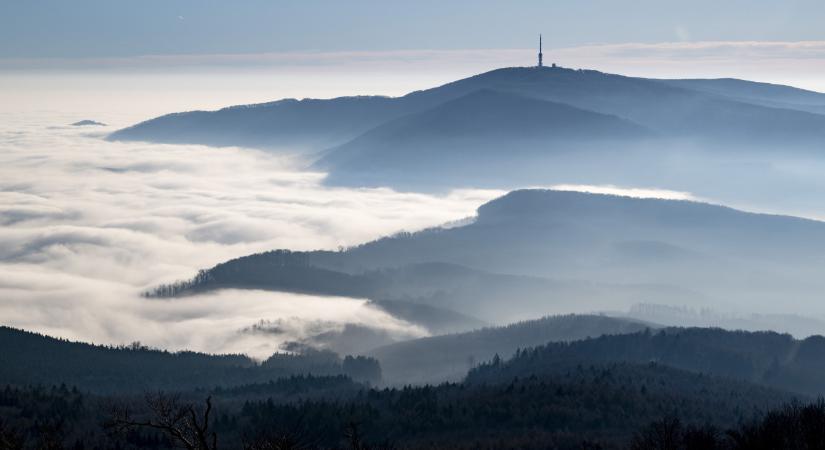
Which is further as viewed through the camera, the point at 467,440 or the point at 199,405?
the point at 199,405

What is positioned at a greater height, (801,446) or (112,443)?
(801,446)

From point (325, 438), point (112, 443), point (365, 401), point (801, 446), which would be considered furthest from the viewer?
point (365, 401)

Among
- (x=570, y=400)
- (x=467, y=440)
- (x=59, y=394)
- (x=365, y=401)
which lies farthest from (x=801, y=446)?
(x=59, y=394)

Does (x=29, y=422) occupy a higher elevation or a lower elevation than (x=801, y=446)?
lower

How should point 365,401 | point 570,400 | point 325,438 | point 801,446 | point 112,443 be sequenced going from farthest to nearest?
point 365,401 → point 570,400 → point 325,438 → point 112,443 → point 801,446

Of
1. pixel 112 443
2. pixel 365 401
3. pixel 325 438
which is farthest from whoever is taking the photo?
pixel 365 401

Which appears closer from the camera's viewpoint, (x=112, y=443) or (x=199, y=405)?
(x=112, y=443)

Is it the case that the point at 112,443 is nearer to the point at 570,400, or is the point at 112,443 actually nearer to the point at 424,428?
the point at 424,428

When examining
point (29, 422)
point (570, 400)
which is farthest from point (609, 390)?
point (29, 422)

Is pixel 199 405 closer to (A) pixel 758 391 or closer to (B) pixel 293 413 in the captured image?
(B) pixel 293 413
